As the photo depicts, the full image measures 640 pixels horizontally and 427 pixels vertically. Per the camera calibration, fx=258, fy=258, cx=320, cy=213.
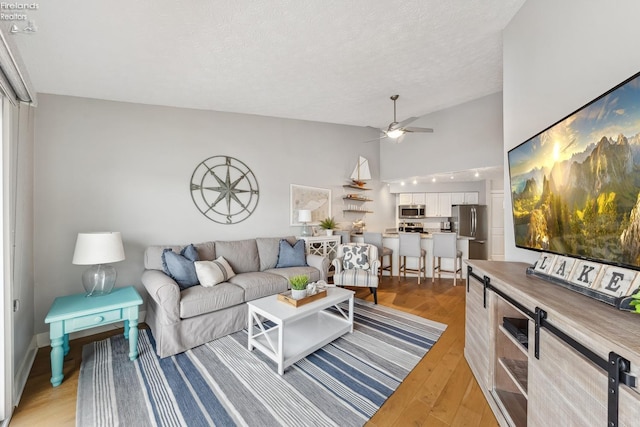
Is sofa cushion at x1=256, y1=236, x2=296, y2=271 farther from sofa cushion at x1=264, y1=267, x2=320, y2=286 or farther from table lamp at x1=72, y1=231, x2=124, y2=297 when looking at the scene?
table lamp at x1=72, y1=231, x2=124, y2=297

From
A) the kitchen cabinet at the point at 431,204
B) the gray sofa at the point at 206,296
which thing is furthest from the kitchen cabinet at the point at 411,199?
the gray sofa at the point at 206,296

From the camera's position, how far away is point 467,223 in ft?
21.2

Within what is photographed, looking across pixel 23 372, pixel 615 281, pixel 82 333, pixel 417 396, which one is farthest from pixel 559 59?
pixel 82 333

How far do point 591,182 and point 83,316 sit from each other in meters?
3.48

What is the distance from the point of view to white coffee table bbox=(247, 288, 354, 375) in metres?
2.15

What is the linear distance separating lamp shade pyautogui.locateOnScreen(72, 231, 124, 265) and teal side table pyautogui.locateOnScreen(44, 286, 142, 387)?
0.35 m

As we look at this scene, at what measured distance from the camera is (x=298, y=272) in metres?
3.46

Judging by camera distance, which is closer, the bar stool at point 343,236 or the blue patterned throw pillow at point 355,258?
the blue patterned throw pillow at point 355,258

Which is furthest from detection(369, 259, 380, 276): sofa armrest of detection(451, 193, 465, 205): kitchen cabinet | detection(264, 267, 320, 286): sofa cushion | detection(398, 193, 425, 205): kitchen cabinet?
detection(451, 193, 465, 205): kitchen cabinet

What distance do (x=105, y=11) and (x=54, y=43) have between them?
655 mm

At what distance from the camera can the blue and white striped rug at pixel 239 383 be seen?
5.53 ft

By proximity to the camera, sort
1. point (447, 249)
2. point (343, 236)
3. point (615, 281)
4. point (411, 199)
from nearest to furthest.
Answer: point (615, 281)
point (447, 249)
point (343, 236)
point (411, 199)

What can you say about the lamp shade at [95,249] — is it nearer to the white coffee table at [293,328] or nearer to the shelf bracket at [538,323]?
the white coffee table at [293,328]

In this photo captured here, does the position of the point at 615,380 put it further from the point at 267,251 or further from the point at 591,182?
the point at 267,251
